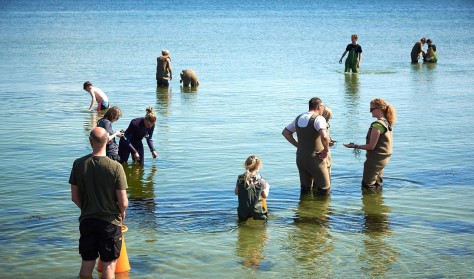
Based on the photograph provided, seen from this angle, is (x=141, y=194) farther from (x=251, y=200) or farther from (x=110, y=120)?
(x=251, y=200)

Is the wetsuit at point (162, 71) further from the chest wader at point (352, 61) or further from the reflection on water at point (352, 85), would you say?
the chest wader at point (352, 61)

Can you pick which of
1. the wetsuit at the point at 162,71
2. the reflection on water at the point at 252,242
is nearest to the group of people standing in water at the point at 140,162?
the reflection on water at the point at 252,242

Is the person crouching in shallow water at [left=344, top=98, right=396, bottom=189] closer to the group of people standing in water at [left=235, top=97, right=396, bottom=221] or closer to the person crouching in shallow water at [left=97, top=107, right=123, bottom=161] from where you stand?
the group of people standing in water at [left=235, top=97, right=396, bottom=221]

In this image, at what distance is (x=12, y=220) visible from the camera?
1225 cm

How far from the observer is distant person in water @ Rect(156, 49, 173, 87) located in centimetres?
2802

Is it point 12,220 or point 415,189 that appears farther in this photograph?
point 415,189

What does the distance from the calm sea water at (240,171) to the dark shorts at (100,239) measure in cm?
126

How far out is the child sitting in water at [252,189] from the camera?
11.3m

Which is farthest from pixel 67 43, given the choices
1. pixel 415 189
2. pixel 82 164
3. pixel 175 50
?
pixel 82 164

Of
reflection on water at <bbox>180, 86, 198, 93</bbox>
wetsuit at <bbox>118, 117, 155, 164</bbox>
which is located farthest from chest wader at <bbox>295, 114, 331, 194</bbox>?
reflection on water at <bbox>180, 86, 198, 93</bbox>

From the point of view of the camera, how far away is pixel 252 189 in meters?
11.4

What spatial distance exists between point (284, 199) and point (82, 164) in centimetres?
572

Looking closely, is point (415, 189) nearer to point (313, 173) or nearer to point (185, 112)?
point (313, 173)

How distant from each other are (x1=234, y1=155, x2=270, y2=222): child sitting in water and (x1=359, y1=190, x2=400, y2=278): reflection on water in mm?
1555
